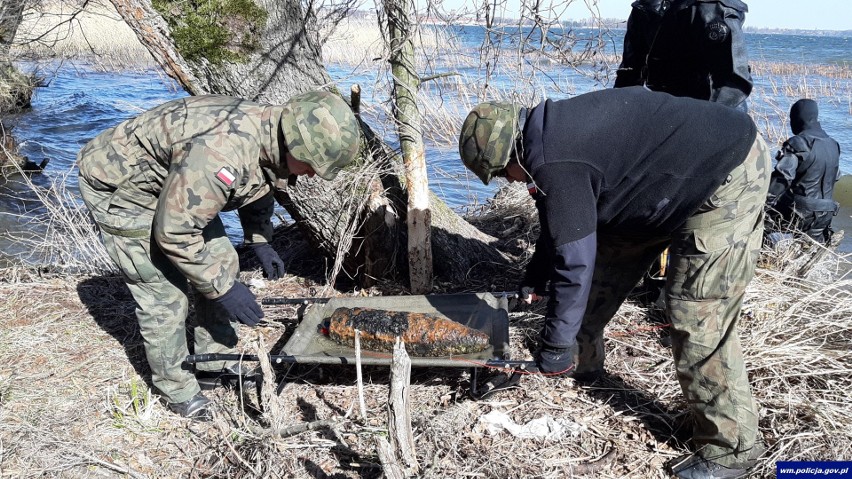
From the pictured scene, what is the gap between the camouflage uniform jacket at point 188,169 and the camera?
126 inches

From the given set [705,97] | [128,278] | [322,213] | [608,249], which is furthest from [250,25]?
[705,97]

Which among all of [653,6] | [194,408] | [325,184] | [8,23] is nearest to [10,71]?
[8,23]

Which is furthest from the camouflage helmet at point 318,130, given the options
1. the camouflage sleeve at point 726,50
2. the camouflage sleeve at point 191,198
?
the camouflage sleeve at point 726,50

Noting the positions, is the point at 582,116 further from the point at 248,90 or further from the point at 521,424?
the point at 248,90

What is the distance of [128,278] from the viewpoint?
3707 mm

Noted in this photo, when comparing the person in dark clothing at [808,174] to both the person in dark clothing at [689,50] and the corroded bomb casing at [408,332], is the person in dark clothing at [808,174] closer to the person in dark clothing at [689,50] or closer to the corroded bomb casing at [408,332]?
the person in dark clothing at [689,50]

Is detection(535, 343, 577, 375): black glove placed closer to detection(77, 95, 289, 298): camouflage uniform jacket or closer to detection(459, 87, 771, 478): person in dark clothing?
detection(459, 87, 771, 478): person in dark clothing

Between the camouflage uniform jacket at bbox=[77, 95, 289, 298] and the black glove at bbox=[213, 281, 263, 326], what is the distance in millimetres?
47

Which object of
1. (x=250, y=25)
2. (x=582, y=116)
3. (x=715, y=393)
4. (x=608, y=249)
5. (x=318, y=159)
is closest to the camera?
(x=582, y=116)

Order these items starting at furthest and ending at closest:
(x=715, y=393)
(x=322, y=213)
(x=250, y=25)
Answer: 1. (x=322, y=213)
2. (x=250, y=25)
3. (x=715, y=393)

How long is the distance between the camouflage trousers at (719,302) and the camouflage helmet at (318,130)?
1.90 m

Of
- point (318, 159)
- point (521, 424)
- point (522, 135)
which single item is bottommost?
point (521, 424)

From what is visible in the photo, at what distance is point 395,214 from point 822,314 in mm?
3347

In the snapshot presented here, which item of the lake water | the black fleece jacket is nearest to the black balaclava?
the lake water
